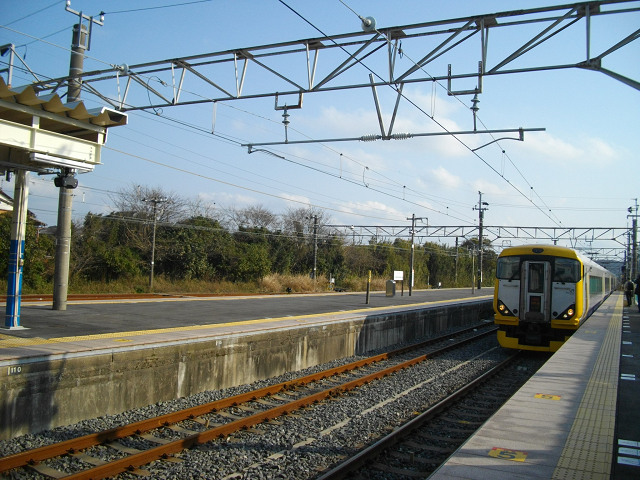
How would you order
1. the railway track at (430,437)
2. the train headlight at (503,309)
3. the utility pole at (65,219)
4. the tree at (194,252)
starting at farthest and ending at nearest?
the tree at (194,252) → the train headlight at (503,309) → the utility pole at (65,219) → the railway track at (430,437)

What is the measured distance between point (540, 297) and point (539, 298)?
0.13 ft

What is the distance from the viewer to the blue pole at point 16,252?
399 inches

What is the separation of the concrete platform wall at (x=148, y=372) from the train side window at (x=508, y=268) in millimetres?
4475

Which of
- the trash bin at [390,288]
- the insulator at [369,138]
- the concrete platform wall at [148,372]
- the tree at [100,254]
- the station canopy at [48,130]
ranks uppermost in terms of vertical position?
Answer: the insulator at [369,138]

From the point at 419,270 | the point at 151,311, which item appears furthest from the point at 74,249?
the point at 419,270

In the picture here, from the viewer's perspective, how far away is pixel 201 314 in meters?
14.9

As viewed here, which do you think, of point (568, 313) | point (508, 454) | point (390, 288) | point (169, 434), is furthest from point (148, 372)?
point (390, 288)

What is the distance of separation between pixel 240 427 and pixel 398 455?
223 cm

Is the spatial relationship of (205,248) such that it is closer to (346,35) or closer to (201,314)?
(201,314)

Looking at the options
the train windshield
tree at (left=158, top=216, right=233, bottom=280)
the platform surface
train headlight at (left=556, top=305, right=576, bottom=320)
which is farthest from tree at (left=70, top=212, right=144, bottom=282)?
train headlight at (left=556, top=305, right=576, bottom=320)

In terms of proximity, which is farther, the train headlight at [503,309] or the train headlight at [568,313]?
the train headlight at [503,309]

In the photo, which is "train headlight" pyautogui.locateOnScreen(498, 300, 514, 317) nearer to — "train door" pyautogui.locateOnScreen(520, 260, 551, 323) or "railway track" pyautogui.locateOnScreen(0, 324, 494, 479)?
"train door" pyautogui.locateOnScreen(520, 260, 551, 323)

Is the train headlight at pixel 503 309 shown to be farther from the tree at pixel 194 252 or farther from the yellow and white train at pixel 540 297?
the tree at pixel 194 252

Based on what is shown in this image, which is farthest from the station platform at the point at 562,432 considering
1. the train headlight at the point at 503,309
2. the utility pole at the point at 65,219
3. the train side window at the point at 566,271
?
the utility pole at the point at 65,219
